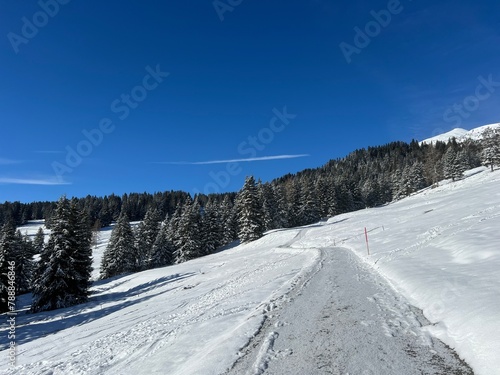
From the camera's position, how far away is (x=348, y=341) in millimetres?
5930

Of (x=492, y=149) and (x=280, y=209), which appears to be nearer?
(x=280, y=209)

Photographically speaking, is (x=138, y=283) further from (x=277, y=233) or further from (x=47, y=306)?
(x=277, y=233)

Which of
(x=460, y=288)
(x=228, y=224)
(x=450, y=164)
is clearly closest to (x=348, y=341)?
(x=460, y=288)

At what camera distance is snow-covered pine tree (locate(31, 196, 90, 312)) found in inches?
995

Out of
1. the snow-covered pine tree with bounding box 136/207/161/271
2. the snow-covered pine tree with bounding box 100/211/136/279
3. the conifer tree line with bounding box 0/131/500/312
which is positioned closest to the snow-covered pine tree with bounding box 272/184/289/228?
the conifer tree line with bounding box 0/131/500/312

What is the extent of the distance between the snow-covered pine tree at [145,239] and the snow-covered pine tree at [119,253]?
4.33 meters

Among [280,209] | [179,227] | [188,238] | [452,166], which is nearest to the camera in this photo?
[188,238]

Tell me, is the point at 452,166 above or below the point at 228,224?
above

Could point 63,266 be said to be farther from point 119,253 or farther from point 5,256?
point 119,253

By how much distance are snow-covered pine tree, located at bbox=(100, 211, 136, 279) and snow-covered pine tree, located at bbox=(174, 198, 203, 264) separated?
7914mm

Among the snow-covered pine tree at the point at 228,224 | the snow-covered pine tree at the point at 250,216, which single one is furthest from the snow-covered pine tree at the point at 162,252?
the snow-covered pine tree at the point at 250,216

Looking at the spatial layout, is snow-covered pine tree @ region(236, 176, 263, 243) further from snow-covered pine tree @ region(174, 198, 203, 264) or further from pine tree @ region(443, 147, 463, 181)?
pine tree @ region(443, 147, 463, 181)

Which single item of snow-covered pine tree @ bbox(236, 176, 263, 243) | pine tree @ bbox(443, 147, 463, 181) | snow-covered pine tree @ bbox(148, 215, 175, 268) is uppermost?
pine tree @ bbox(443, 147, 463, 181)

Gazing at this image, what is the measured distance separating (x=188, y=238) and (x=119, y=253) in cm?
1168
